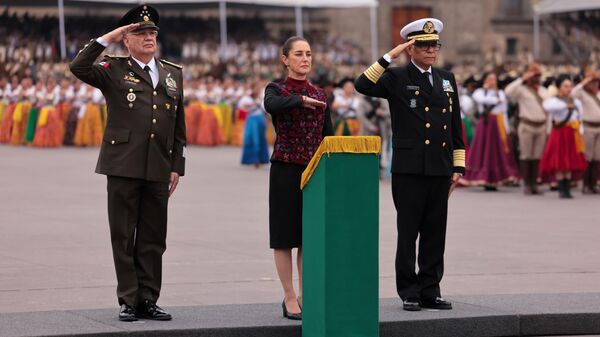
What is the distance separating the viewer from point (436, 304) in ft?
29.9

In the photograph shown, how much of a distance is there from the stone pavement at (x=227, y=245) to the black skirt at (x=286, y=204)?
1098mm

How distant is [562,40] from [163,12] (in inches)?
509

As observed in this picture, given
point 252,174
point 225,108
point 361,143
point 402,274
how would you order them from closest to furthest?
point 361,143 → point 402,274 → point 252,174 → point 225,108

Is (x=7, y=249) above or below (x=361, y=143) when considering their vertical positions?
below

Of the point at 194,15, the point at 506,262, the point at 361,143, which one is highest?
the point at 194,15

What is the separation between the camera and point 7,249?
12734 millimetres

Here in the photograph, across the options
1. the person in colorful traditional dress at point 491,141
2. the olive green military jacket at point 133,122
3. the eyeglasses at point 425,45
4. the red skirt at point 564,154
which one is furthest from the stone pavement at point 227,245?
the eyeglasses at point 425,45

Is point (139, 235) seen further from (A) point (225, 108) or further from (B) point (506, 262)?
(A) point (225, 108)

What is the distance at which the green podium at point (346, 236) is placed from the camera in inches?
313

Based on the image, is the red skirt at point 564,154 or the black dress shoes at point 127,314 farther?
the red skirt at point 564,154

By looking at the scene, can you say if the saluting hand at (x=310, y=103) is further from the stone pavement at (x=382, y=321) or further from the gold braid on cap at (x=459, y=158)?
the stone pavement at (x=382, y=321)

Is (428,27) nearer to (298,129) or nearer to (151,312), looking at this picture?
(298,129)

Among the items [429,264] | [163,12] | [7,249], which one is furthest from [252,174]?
[163,12]

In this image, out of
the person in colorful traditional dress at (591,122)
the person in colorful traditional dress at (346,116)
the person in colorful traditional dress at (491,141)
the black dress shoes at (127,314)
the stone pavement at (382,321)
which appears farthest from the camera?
the person in colorful traditional dress at (346,116)
